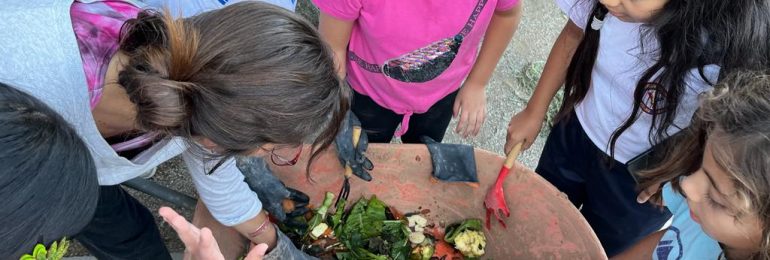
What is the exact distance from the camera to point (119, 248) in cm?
161

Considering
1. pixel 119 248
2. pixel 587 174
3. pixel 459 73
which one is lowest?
pixel 119 248

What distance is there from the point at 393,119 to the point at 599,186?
60 centimetres

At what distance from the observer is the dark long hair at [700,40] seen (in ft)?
3.54

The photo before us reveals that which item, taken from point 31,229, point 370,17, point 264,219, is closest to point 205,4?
point 370,17

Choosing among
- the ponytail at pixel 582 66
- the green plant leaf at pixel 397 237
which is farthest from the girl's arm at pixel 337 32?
the ponytail at pixel 582 66

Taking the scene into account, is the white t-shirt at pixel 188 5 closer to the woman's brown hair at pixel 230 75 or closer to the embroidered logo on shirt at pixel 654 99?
the woman's brown hair at pixel 230 75

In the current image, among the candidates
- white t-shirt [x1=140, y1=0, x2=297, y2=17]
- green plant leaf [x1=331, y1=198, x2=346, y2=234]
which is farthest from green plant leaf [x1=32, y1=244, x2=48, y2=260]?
green plant leaf [x1=331, y1=198, x2=346, y2=234]

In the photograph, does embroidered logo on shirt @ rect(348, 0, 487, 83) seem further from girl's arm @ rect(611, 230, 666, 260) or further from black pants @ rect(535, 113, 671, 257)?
girl's arm @ rect(611, 230, 666, 260)

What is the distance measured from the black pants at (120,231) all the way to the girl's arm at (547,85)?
1004 millimetres

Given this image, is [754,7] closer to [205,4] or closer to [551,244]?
[551,244]

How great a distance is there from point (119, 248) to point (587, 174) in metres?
1.23

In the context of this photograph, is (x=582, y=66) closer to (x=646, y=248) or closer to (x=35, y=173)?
(x=646, y=248)

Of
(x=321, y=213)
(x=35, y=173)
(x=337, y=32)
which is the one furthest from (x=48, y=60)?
(x=321, y=213)

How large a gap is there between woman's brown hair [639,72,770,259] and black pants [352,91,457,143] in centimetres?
81
